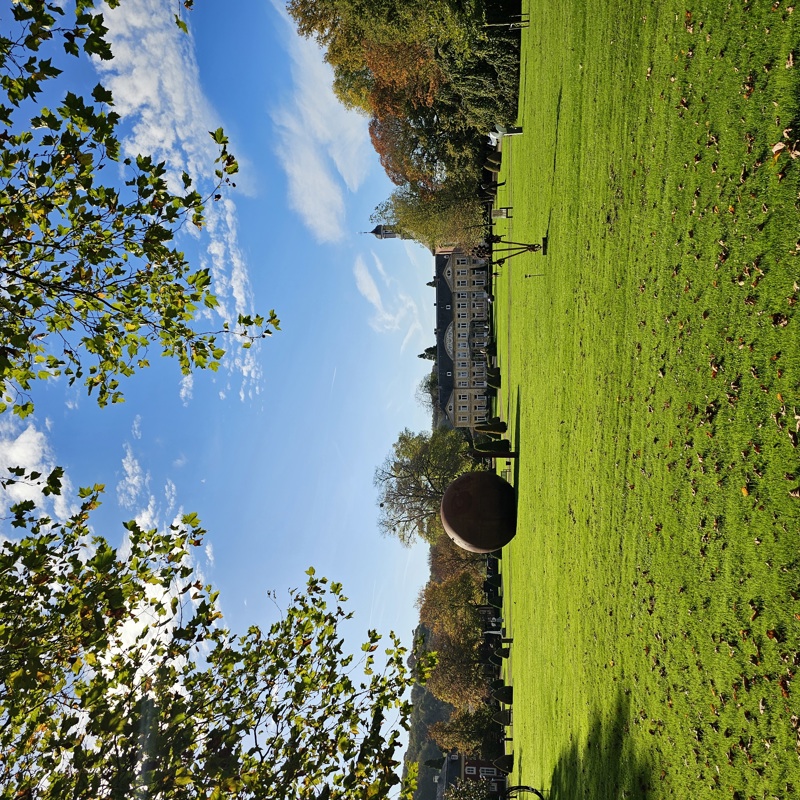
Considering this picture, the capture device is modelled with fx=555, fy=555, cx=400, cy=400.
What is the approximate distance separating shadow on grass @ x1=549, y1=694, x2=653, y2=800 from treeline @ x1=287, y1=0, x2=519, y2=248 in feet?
88.1

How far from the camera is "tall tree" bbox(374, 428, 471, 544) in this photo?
49.3m

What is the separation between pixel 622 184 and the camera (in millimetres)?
10523

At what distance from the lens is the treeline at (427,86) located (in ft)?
89.2

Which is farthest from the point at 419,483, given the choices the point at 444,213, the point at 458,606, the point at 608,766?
the point at 608,766

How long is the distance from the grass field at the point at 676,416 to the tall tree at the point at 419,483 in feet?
113

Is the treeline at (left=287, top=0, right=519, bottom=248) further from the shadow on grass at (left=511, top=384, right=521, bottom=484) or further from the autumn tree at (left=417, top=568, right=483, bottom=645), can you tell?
the autumn tree at (left=417, top=568, right=483, bottom=645)

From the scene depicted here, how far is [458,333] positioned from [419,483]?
26.6 meters

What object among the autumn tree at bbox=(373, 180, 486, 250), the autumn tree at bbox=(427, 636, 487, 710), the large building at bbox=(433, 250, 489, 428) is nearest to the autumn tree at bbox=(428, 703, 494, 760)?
the autumn tree at bbox=(427, 636, 487, 710)

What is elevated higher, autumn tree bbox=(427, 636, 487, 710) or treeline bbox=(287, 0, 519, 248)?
treeline bbox=(287, 0, 519, 248)

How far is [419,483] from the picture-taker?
49.6 meters

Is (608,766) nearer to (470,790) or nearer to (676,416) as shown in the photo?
(676,416)

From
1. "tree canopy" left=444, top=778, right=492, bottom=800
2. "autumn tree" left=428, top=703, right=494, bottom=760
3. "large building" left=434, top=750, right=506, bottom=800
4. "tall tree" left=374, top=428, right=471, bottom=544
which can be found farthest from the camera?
"tall tree" left=374, top=428, right=471, bottom=544

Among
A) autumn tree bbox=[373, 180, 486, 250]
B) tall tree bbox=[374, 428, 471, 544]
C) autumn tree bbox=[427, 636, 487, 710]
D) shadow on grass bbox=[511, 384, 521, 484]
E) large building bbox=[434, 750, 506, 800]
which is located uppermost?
autumn tree bbox=[373, 180, 486, 250]

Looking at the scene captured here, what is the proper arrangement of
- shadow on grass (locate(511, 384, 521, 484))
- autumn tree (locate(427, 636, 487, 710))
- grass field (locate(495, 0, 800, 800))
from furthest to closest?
autumn tree (locate(427, 636, 487, 710)), shadow on grass (locate(511, 384, 521, 484)), grass field (locate(495, 0, 800, 800))
